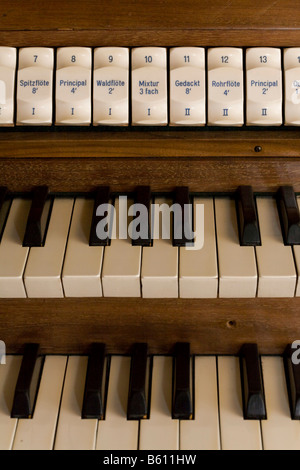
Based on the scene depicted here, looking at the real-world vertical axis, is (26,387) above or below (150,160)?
below

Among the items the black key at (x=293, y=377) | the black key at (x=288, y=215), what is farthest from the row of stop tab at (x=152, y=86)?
the black key at (x=293, y=377)

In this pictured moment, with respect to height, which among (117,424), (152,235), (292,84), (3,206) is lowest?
(117,424)

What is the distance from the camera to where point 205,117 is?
44.9 inches

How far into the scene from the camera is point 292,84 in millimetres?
1134

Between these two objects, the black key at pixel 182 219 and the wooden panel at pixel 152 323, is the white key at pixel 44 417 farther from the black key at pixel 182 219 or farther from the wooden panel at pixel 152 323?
the black key at pixel 182 219

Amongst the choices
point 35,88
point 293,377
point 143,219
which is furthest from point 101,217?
point 293,377

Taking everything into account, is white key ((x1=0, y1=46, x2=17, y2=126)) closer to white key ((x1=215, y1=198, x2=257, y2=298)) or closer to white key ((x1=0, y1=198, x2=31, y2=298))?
white key ((x1=0, y1=198, x2=31, y2=298))

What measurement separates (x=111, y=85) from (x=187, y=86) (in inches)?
6.1

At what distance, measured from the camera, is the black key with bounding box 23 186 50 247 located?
115 cm

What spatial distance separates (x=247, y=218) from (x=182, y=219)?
5.3 inches

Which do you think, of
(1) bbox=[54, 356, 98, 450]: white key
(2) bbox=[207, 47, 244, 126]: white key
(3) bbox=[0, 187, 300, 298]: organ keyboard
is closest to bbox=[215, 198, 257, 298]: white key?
(3) bbox=[0, 187, 300, 298]: organ keyboard

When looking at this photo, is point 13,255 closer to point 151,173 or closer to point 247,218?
point 151,173

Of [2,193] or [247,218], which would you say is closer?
[247,218]

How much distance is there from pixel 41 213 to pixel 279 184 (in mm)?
520
